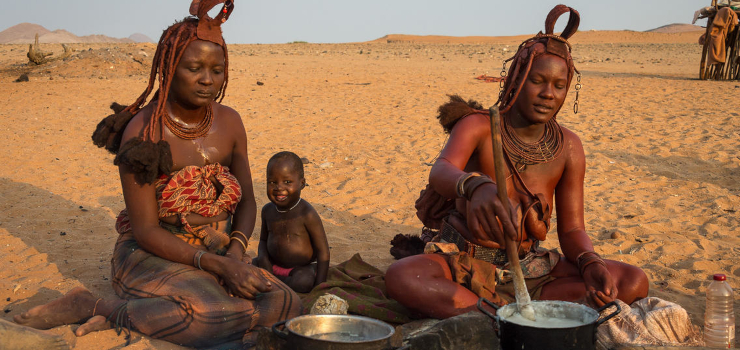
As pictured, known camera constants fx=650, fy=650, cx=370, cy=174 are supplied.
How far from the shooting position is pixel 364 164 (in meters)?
7.99

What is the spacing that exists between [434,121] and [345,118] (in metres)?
1.51

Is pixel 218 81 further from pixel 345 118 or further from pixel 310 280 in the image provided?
pixel 345 118

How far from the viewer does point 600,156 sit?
27.3 ft

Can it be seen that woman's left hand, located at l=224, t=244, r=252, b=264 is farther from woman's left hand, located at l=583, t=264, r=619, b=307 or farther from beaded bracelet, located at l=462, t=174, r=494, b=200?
woman's left hand, located at l=583, t=264, r=619, b=307

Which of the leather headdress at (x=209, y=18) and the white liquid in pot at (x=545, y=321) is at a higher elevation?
the leather headdress at (x=209, y=18)

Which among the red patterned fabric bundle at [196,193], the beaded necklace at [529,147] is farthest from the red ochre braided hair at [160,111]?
the beaded necklace at [529,147]

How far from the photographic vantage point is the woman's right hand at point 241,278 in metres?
3.21

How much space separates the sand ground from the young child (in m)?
0.73

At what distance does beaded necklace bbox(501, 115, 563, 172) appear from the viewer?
11.6 feet

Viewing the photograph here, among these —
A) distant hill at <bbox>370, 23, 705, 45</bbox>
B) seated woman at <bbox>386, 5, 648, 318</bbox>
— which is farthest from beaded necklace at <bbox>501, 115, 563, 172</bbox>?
distant hill at <bbox>370, 23, 705, 45</bbox>

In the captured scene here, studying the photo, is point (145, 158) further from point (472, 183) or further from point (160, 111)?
point (472, 183)

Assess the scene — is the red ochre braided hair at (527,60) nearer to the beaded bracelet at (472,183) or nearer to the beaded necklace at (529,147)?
the beaded necklace at (529,147)

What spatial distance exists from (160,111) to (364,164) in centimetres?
466

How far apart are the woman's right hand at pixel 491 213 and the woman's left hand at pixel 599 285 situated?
91 centimetres
